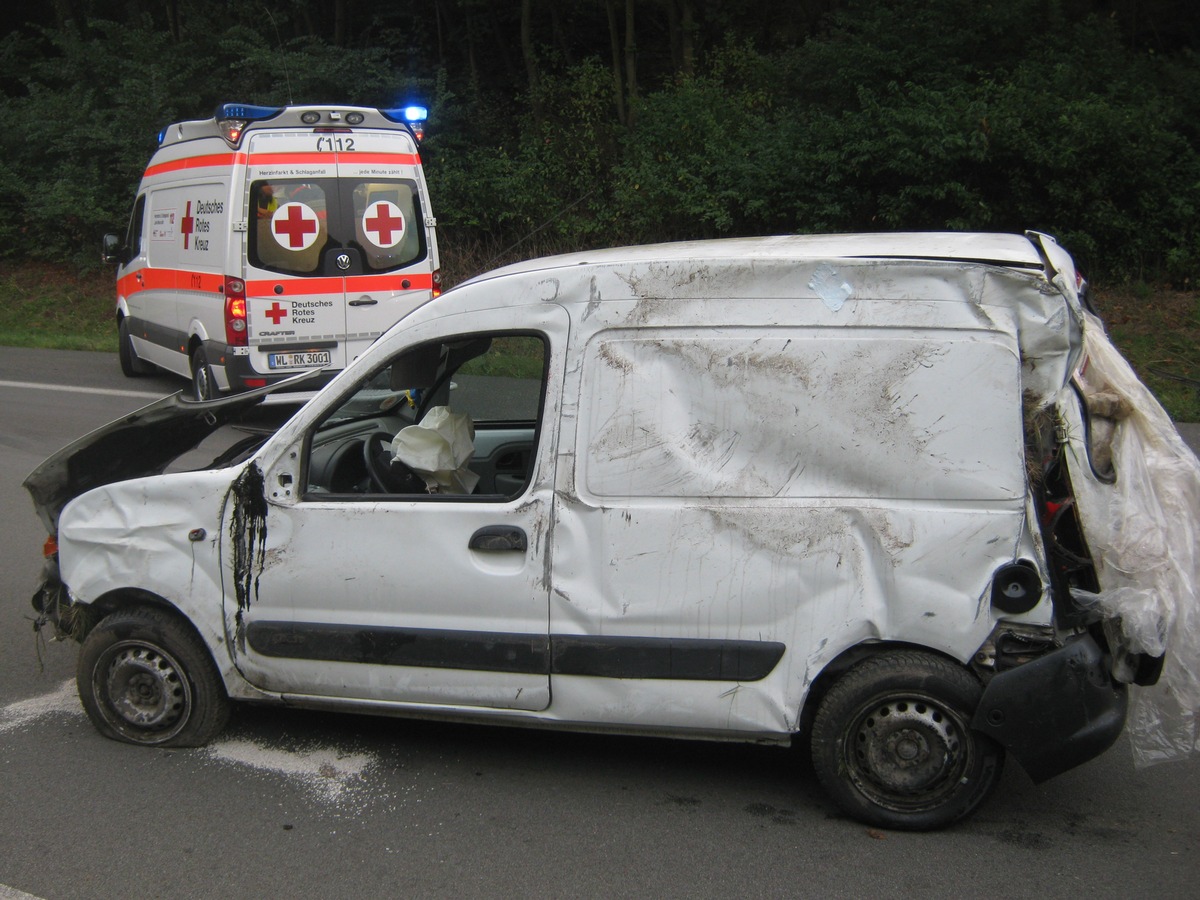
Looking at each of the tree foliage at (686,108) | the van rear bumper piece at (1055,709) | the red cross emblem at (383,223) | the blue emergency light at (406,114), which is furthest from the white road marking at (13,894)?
the tree foliage at (686,108)

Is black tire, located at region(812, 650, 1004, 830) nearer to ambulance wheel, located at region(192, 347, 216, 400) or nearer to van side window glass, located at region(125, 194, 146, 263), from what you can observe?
ambulance wheel, located at region(192, 347, 216, 400)

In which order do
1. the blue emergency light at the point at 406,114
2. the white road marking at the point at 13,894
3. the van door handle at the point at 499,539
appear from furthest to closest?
the blue emergency light at the point at 406,114
the van door handle at the point at 499,539
the white road marking at the point at 13,894

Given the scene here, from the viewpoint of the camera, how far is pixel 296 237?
10086 millimetres

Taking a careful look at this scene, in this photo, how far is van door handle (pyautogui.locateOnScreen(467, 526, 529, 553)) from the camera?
12.8ft

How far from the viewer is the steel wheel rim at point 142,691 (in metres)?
4.39

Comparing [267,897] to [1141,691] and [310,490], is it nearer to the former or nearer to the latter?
[310,490]

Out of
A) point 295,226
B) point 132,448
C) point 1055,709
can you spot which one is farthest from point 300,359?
point 1055,709

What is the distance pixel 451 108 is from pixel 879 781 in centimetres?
1732

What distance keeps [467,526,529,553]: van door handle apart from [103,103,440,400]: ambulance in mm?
6005

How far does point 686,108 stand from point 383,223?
8.46 m

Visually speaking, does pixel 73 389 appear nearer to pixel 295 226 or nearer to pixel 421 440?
pixel 295 226

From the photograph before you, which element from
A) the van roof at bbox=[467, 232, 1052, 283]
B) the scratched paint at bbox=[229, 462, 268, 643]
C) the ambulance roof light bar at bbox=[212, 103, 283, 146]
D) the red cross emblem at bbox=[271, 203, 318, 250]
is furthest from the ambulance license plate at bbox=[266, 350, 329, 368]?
the van roof at bbox=[467, 232, 1052, 283]

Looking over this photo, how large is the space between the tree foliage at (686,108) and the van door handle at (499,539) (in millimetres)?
11306

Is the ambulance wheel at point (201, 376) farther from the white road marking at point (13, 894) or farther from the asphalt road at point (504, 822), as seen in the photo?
the white road marking at point (13, 894)
